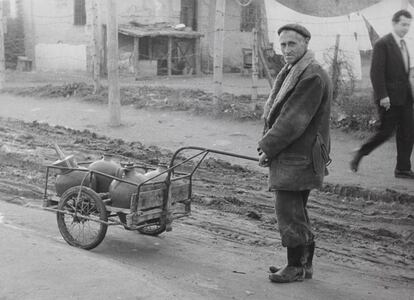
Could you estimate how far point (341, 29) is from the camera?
16531 mm

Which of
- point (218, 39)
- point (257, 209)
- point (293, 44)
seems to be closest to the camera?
point (293, 44)

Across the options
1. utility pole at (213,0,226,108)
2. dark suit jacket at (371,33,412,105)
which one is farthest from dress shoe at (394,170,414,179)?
utility pole at (213,0,226,108)

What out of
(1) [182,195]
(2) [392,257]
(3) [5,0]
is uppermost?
(3) [5,0]

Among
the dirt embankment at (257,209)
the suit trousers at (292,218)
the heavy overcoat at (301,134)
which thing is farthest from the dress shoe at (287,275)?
the dirt embankment at (257,209)

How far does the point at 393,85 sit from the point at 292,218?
4198mm

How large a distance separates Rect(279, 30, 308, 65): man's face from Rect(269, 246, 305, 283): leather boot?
152cm

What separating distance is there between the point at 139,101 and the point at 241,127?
13.8 ft

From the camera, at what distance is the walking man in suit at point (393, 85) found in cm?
832

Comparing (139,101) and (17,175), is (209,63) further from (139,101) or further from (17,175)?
(17,175)

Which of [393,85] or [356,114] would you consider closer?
[393,85]

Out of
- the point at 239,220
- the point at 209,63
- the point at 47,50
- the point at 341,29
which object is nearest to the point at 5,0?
the point at 47,50

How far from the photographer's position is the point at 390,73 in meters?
8.42

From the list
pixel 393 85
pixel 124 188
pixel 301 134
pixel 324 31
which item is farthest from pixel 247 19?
pixel 301 134

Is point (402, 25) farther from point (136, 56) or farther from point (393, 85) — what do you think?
point (136, 56)
